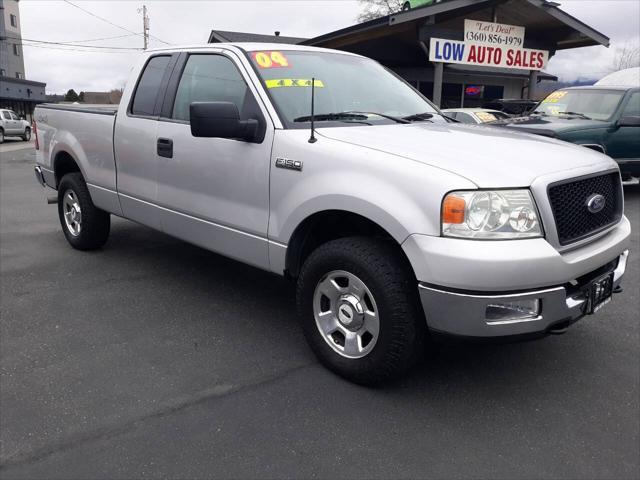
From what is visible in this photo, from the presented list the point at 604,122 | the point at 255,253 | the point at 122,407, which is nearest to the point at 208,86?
the point at 255,253

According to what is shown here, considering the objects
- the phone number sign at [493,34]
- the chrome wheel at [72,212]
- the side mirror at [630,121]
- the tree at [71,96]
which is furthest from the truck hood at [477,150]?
the tree at [71,96]

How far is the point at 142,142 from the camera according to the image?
4.39 m

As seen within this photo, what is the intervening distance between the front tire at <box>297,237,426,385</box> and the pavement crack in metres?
0.33

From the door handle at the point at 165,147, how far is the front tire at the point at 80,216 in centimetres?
152

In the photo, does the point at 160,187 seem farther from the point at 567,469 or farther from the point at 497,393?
the point at 567,469

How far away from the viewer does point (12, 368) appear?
10.8ft

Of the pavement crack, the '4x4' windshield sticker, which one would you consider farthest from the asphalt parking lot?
the '4x4' windshield sticker

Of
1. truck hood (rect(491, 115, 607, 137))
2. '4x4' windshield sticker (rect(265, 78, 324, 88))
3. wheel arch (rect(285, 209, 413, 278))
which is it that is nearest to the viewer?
wheel arch (rect(285, 209, 413, 278))

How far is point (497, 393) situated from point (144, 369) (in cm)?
202

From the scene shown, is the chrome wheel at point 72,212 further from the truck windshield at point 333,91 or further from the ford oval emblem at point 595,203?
the ford oval emblem at point 595,203

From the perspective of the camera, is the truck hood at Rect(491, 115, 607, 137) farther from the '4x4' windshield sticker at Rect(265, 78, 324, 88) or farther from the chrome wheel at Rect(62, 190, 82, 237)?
the chrome wheel at Rect(62, 190, 82, 237)

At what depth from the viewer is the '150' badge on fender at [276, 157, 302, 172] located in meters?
3.18

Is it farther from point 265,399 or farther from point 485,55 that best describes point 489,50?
point 265,399

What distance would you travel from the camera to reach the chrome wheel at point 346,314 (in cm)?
298
